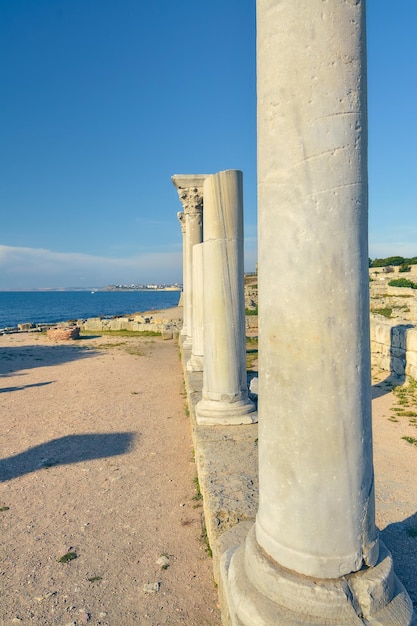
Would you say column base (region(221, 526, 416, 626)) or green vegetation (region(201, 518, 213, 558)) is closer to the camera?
column base (region(221, 526, 416, 626))

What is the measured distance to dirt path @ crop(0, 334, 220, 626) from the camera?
11.5ft

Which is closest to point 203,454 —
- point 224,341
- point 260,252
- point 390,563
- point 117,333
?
point 224,341

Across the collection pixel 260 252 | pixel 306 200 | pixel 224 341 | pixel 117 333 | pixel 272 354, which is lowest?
pixel 117 333

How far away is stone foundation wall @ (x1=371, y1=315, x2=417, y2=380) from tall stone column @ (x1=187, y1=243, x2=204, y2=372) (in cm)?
Result: 483

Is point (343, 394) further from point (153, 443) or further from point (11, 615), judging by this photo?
point (153, 443)

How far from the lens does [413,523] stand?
434cm

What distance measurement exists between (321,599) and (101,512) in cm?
332

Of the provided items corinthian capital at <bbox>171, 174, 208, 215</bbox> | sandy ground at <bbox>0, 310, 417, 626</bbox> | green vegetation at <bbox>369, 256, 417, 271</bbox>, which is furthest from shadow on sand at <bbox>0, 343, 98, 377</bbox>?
green vegetation at <bbox>369, 256, 417, 271</bbox>

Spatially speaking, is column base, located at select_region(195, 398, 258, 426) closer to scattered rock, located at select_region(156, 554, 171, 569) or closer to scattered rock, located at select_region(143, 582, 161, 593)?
scattered rock, located at select_region(156, 554, 171, 569)

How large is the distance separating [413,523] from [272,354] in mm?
3116

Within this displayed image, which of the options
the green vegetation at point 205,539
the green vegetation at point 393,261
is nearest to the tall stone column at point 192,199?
the green vegetation at point 205,539

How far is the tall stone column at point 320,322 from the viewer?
2246 millimetres

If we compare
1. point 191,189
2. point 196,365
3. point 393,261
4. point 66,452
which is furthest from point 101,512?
point 393,261

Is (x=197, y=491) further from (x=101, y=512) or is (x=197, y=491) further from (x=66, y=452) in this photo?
(x=66, y=452)
